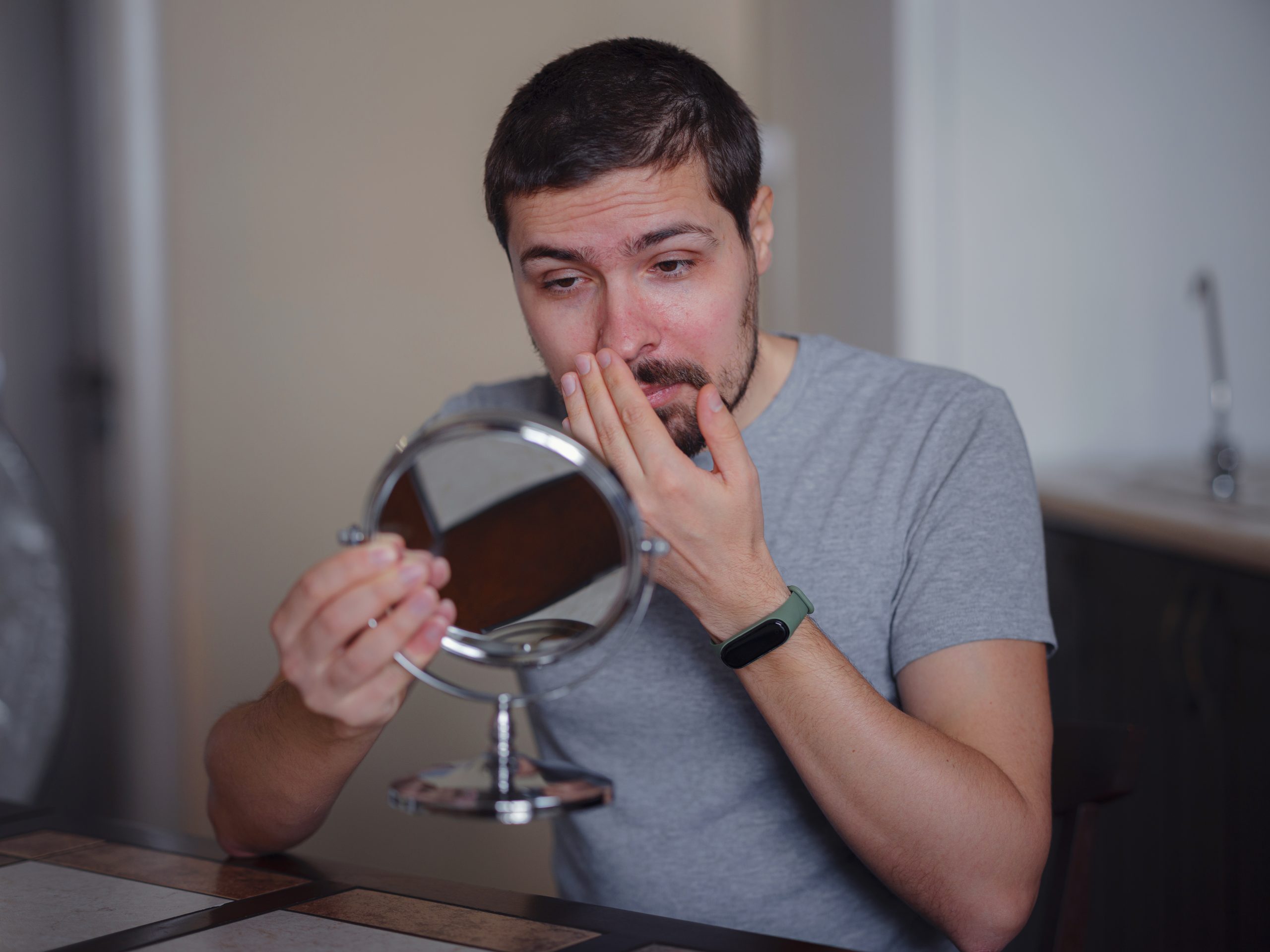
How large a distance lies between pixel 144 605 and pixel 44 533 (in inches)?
19.1

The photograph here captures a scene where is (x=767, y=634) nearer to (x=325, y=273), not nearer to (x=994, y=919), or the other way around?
(x=994, y=919)

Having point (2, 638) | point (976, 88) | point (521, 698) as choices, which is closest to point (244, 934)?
point (521, 698)

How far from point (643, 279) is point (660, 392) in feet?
0.32

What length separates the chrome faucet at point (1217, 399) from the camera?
6.46 ft

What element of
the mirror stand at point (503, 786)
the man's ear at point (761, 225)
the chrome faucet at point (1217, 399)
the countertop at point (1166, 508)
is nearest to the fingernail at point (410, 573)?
the mirror stand at point (503, 786)

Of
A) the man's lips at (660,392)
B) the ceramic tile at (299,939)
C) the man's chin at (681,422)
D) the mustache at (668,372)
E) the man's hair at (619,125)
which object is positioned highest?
the man's hair at (619,125)

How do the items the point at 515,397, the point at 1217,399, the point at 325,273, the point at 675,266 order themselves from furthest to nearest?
the point at 325,273
the point at 1217,399
the point at 515,397
the point at 675,266

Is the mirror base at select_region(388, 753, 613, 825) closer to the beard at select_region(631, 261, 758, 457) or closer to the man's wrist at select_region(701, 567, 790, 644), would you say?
the man's wrist at select_region(701, 567, 790, 644)

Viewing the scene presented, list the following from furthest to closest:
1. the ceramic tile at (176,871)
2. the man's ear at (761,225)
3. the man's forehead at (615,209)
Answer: the man's ear at (761,225) → the man's forehead at (615,209) → the ceramic tile at (176,871)

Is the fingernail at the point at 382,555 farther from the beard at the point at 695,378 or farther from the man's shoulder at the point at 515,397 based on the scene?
the man's shoulder at the point at 515,397

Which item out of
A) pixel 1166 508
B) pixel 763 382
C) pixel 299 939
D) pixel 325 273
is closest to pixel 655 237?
pixel 763 382

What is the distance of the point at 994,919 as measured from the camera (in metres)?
0.89

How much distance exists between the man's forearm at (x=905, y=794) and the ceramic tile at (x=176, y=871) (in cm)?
37

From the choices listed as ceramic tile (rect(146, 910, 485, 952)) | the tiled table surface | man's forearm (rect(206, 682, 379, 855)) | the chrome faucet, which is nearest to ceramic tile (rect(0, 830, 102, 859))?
the tiled table surface
